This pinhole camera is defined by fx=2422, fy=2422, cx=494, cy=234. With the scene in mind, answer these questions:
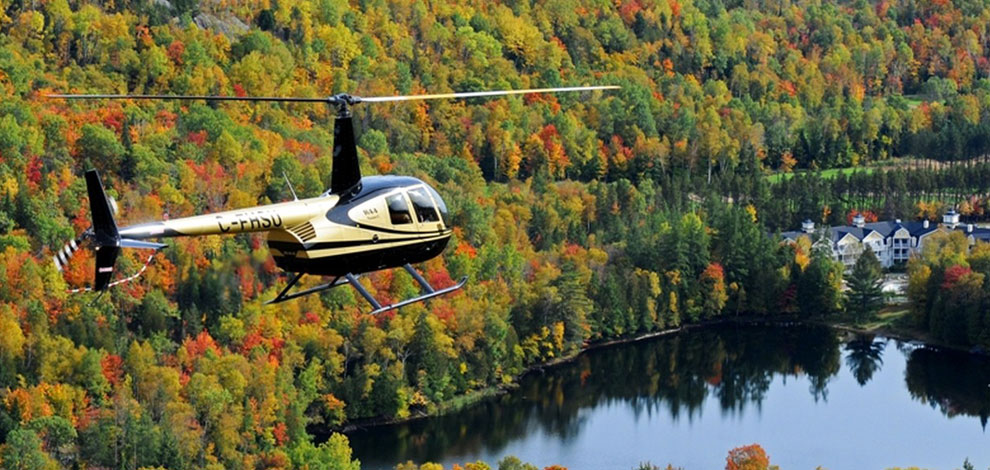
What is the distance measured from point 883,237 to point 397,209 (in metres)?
74.5

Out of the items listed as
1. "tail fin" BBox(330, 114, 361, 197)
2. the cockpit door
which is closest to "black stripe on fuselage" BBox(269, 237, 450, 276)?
the cockpit door

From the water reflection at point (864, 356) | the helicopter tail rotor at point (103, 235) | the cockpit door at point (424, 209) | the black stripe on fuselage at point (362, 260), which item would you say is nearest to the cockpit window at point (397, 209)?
the cockpit door at point (424, 209)

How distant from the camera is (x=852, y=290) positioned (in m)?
107

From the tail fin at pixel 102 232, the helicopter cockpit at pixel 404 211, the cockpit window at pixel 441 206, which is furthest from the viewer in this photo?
the cockpit window at pixel 441 206

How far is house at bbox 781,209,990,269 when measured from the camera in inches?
4469

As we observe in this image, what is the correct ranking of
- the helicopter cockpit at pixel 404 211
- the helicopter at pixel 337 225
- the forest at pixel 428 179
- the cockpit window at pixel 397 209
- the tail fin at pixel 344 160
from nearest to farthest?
the helicopter at pixel 337 225, the tail fin at pixel 344 160, the helicopter cockpit at pixel 404 211, the cockpit window at pixel 397 209, the forest at pixel 428 179

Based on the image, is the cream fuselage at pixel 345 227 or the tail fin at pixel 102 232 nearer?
the tail fin at pixel 102 232

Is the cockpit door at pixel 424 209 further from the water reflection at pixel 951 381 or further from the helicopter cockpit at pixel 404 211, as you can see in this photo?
the water reflection at pixel 951 381

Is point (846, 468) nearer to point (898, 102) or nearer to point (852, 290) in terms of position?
point (852, 290)

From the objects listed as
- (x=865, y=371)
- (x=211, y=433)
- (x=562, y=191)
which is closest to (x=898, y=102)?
(x=562, y=191)

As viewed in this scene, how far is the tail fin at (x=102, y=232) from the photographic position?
39.8m

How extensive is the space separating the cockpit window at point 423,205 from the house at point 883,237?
69.9 m

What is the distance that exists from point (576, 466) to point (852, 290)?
97.3 ft

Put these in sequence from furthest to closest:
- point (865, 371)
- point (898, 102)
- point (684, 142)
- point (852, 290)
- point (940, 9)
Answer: point (940, 9), point (898, 102), point (684, 142), point (852, 290), point (865, 371)
